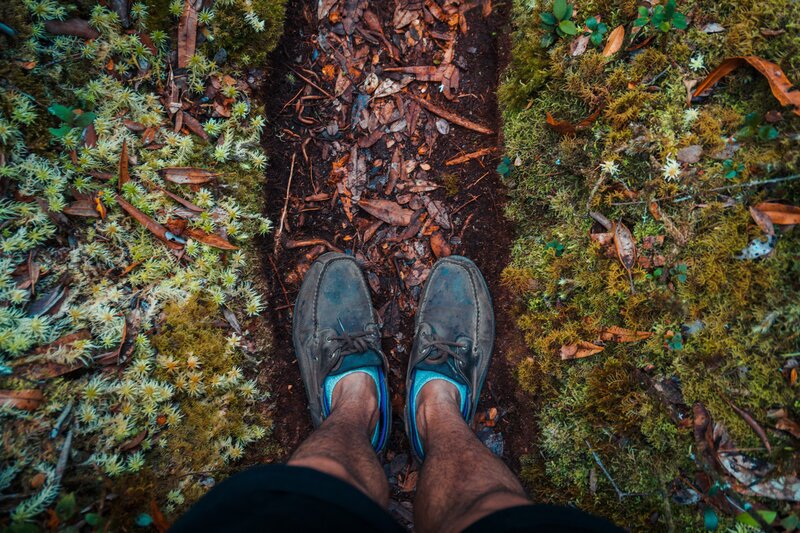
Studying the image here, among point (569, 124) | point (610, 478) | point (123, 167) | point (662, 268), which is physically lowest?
point (610, 478)

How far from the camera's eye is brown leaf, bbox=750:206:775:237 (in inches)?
95.9

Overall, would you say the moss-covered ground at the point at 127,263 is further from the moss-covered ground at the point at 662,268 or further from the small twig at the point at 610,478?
the small twig at the point at 610,478

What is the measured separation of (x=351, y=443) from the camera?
2.46 m

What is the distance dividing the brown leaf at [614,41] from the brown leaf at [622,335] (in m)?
1.83

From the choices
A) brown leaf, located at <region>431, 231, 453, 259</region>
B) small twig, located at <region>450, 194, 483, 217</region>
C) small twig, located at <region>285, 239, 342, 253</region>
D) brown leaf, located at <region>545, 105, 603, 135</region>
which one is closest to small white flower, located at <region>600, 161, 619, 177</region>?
brown leaf, located at <region>545, 105, 603, 135</region>

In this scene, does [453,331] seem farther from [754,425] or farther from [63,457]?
[63,457]

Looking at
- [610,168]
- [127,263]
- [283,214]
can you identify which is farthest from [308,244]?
[610,168]

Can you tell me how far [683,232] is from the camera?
2.62 metres

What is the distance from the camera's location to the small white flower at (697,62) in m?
2.59

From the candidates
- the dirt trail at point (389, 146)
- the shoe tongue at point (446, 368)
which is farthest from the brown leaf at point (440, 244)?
the shoe tongue at point (446, 368)

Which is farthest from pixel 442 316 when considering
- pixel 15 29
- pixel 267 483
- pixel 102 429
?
pixel 15 29

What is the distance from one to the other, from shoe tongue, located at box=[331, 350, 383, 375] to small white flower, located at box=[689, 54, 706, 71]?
2875 millimetres

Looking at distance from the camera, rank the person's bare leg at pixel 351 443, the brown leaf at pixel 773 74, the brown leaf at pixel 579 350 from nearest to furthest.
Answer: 1. the person's bare leg at pixel 351 443
2. the brown leaf at pixel 773 74
3. the brown leaf at pixel 579 350

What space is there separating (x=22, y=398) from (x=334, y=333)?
6.33ft
